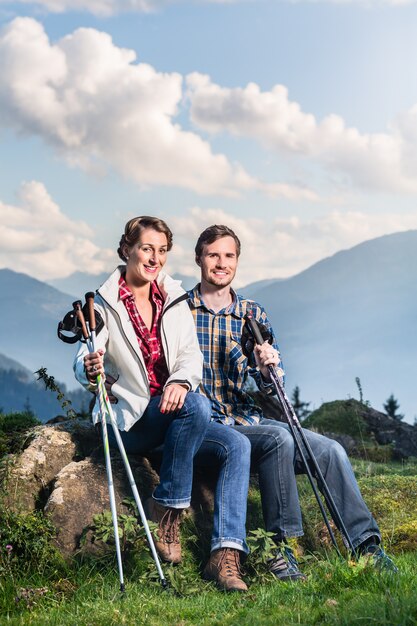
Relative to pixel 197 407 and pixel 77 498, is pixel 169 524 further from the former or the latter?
pixel 197 407

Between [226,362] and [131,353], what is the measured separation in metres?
0.96

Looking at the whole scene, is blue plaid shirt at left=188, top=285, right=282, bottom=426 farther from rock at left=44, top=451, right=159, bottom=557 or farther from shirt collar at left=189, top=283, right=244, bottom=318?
rock at left=44, top=451, right=159, bottom=557

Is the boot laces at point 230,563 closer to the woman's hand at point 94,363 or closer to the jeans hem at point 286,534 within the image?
the jeans hem at point 286,534

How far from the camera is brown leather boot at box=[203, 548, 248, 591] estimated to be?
247 inches

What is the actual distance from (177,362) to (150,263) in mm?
845

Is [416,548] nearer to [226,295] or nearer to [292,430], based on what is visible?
[292,430]

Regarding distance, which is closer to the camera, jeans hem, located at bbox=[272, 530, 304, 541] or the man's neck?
jeans hem, located at bbox=[272, 530, 304, 541]

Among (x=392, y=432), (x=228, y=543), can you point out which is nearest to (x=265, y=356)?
(x=228, y=543)

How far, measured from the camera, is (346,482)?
704 centimetres

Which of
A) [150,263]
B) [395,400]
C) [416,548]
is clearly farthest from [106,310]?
[395,400]

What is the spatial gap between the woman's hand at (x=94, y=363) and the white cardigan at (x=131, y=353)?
128 millimetres

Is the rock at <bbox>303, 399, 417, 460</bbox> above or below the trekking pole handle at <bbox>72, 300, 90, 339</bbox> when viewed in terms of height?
below

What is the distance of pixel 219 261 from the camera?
278 inches

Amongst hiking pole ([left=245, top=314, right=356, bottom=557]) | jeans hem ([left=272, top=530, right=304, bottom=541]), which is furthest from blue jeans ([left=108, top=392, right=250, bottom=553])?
hiking pole ([left=245, top=314, right=356, bottom=557])
